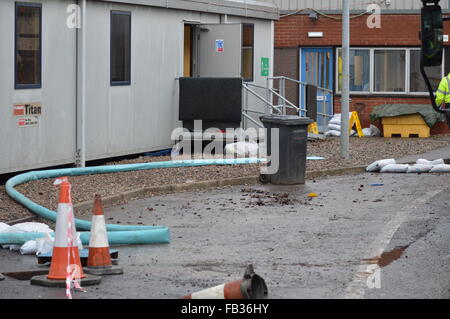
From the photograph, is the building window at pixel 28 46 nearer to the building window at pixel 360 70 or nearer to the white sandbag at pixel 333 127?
the white sandbag at pixel 333 127

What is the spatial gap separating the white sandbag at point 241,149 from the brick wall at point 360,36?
943 cm

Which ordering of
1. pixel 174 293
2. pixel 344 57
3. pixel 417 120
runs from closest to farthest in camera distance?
pixel 174 293 < pixel 344 57 < pixel 417 120

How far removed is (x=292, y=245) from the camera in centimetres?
1080

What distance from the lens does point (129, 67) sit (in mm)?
18875

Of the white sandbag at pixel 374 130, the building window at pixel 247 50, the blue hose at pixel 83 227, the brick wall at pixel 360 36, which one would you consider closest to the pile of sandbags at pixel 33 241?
the blue hose at pixel 83 227

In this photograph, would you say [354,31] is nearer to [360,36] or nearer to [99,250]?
[360,36]

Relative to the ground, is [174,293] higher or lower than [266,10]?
lower

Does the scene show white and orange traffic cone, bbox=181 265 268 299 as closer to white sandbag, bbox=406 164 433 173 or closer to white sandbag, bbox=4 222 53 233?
white sandbag, bbox=4 222 53 233

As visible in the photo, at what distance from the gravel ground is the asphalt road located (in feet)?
2.27

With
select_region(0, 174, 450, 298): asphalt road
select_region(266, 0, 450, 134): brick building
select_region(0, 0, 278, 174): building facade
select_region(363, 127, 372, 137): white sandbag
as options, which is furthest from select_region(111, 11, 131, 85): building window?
select_region(266, 0, 450, 134): brick building

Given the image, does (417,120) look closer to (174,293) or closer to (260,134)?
(260,134)
